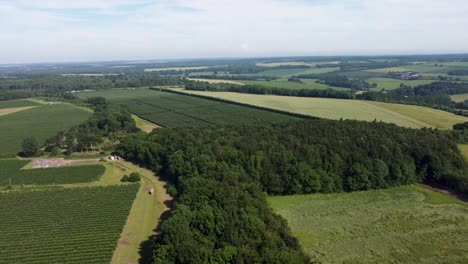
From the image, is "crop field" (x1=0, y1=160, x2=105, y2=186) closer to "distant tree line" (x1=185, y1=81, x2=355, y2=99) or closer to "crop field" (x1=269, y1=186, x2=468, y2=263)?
"crop field" (x1=269, y1=186, x2=468, y2=263)

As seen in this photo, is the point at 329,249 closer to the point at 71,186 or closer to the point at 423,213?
the point at 423,213

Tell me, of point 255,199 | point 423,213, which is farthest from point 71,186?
point 423,213

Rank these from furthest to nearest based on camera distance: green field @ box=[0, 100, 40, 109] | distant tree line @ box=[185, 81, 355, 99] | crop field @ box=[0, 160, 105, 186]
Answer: green field @ box=[0, 100, 40, 109] → distant tree line @ box=[185, 81, 355, 99] → crop field @ box=[0, 160, 105, 186]

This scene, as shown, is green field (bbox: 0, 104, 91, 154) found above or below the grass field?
below

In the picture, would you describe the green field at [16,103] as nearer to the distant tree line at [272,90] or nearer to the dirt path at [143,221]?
the distant tree line at [272,90]

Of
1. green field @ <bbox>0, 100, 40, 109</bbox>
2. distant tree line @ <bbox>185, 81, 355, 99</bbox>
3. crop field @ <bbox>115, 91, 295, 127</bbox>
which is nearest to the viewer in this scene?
crop field @ <bbox>115, 91, 295, 127</bbox>

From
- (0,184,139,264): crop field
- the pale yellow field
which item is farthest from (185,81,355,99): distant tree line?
(0,184,139,264): crop field
